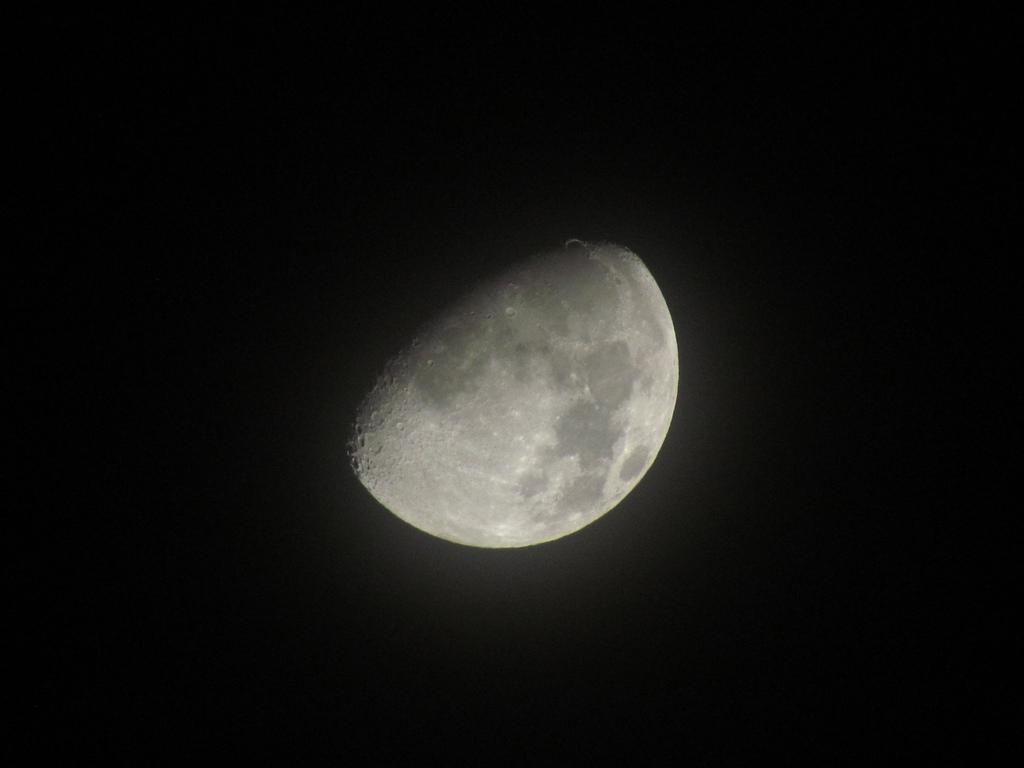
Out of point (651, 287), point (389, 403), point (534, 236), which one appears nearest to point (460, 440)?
point (389, 403)

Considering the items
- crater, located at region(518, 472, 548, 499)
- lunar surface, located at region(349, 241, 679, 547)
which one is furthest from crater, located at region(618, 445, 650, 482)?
crater, located at region(518, 472, 548, 499)

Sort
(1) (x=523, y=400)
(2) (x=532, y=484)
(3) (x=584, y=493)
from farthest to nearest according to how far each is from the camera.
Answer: (3) (x=584, y=493) < (2) (x=532, y=484) < (1) (x=523, y=400)

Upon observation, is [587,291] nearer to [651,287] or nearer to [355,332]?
[651,287]

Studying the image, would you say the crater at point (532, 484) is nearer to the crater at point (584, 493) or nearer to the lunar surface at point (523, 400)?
the lunar surface at point (523, 400)

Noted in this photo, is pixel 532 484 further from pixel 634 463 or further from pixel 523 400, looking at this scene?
pixel 634 463

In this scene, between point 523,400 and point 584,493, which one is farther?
point 584,493

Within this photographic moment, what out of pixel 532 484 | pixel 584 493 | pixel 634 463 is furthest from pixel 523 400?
pixel 634 463

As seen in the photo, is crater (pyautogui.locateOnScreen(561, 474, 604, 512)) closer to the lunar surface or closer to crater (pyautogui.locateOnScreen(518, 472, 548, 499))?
the lunar surface

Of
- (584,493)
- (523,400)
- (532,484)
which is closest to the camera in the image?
(523,400)
